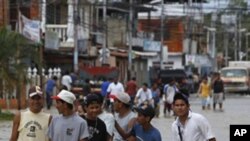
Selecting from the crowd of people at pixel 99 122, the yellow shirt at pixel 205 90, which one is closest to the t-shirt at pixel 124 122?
the crowd of people at pixel 99 122

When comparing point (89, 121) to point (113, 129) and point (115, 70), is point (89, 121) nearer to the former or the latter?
point (113, 129)

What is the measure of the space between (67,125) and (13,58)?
22.6m

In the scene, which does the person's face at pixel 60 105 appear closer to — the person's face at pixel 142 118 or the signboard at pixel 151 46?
the person's face at pixel 142 118

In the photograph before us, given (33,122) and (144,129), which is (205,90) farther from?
(144,129)

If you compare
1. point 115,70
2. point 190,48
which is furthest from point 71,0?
point 190,48

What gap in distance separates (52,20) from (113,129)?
4782 cm

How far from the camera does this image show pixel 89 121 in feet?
32.5

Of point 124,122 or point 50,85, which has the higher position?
point 124,122

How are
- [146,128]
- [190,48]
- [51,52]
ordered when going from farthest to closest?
[190,48]
[51,52]
[146,128]

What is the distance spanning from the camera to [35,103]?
1005cm

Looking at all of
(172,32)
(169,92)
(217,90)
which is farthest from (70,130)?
(172,32)

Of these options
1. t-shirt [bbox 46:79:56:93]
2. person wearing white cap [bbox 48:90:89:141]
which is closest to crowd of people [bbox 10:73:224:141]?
person wearing white cap [bbox 48:90:89:141]

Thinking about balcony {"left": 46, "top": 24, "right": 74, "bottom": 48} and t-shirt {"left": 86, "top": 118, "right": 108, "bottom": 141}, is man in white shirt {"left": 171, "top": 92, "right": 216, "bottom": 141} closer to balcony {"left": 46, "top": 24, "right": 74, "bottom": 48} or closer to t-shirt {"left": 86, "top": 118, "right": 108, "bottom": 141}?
t-shirt {"left": 86, "top": 118, "right": 108, "bottom": 141}

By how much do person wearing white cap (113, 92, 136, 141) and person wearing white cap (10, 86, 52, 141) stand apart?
2.59 feet
